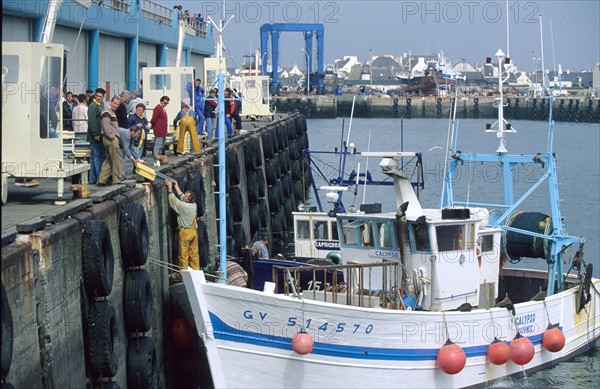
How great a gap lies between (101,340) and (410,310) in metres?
4.90

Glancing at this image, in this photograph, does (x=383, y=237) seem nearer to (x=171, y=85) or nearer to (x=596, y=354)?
(x=596, y=354)

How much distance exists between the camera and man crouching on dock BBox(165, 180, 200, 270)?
47.5ft

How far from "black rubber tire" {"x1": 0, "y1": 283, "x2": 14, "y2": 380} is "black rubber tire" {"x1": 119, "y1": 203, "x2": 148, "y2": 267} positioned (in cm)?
401

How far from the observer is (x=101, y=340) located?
10.5m

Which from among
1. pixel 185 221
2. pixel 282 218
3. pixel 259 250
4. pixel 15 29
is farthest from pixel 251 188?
pixel 185 221

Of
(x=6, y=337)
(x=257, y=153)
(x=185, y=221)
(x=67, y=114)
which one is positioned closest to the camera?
(x=6, y=337)

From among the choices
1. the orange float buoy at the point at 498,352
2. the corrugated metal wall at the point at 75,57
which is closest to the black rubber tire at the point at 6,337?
the orange float buoy at the point at 498,352

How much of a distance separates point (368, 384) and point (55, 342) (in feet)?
16.5

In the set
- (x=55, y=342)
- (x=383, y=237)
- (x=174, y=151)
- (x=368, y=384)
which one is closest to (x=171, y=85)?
(x=174, y=151)

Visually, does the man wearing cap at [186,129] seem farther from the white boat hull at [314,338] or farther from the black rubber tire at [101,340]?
the black rubber tire at [101,340]

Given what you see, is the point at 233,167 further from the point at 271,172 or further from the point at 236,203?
the point at 271,172

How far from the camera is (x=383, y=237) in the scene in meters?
14.7

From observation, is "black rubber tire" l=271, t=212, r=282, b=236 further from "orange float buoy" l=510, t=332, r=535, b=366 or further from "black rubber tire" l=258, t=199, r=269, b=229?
"orange float buoy" l=510, t=332, r=535, b=366

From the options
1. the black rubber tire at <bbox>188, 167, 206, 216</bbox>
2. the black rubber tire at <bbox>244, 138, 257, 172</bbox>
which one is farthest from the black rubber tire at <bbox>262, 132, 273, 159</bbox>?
the black rubber tire at <bbox>188, 167, 206, 216</bbox>
